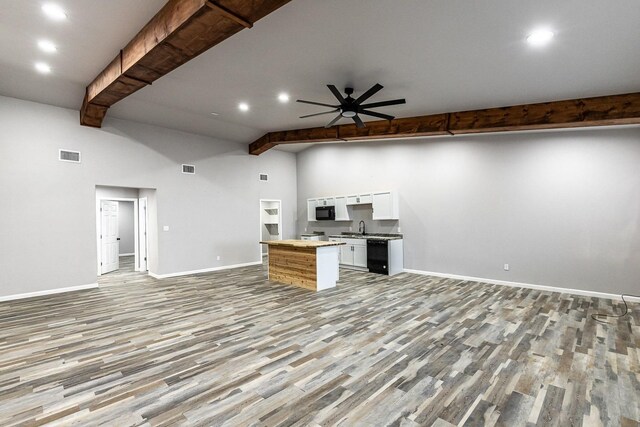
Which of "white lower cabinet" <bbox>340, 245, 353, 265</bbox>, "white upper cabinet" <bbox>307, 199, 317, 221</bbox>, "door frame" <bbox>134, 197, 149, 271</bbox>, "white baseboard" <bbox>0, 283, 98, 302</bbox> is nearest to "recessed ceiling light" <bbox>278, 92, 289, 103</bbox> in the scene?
"white lower cabinet" <bbox>340, 245, 353, 265</bbox>

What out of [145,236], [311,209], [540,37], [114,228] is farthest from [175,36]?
[114,228]

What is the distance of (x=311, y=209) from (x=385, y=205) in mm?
2696

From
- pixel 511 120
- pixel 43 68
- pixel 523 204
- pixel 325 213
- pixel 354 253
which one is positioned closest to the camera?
pixel 43 68

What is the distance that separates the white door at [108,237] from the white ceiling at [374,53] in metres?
3.46

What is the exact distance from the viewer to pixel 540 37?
3037 millimetres

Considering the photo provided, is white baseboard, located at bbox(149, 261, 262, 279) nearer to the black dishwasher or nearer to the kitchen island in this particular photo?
the kitchen island

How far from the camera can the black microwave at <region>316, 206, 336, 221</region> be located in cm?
874

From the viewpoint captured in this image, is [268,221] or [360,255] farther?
[268,221]

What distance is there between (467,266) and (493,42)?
4.70 meters

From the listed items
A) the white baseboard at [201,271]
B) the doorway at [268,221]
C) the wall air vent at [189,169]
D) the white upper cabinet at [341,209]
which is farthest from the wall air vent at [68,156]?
the white upper cabinet at [341,209]

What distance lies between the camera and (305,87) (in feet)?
15.5

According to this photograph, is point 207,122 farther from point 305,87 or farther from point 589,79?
point 589,79

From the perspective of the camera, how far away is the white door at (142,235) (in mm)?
7871

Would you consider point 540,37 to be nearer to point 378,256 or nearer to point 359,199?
point 378,256
